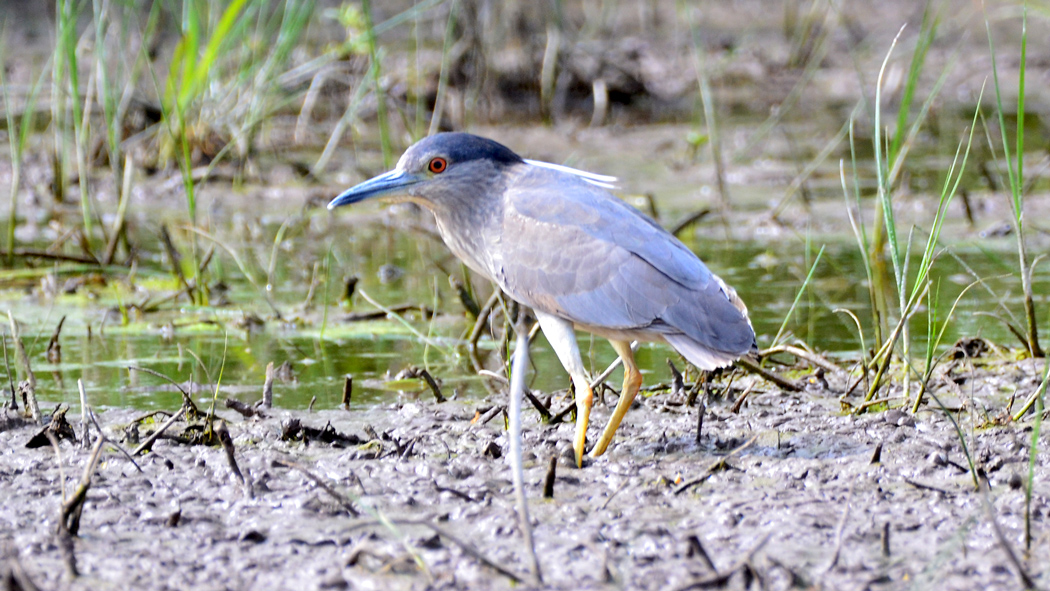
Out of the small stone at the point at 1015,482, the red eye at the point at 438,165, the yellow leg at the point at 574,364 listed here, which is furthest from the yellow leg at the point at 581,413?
the small stone at the point at 1015,482

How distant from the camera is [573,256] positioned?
3.41 meters

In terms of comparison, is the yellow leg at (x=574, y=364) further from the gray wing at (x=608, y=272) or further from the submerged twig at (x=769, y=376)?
the submerged twig at (x=769, y=376)

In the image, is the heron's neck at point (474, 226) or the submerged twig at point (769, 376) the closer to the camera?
the heron's neck at point (474, 226)

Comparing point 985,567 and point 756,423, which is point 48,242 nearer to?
point 756,423

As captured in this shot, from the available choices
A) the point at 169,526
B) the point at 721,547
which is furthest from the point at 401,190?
the point at 721,547

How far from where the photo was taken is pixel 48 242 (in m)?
6.93

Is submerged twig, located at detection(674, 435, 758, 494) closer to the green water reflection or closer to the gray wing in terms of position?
the gray wing

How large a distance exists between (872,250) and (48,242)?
15.0 feet

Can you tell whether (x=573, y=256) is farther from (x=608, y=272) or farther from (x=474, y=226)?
(x=474, y=226)

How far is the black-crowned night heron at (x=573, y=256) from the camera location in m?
3.29

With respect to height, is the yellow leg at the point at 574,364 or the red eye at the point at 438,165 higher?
the red eye at the point at 438,165

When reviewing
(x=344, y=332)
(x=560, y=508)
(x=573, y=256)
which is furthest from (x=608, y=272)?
(x=344, y=332)

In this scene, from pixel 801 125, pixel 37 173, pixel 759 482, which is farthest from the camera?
pixel 801 125

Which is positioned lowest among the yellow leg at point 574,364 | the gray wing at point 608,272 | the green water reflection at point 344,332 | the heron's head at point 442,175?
the green water reflection at point 344,332
